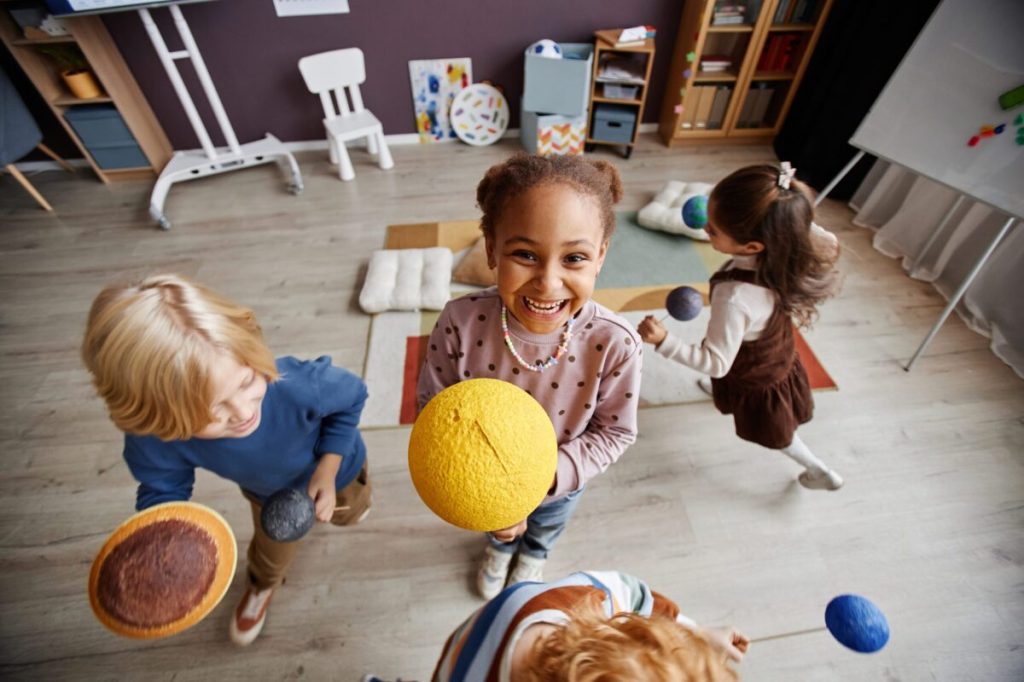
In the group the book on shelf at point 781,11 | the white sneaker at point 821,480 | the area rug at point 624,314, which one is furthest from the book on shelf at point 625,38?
the white sneaker at point 821,480

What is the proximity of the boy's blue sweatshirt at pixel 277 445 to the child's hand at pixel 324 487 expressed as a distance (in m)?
0.03

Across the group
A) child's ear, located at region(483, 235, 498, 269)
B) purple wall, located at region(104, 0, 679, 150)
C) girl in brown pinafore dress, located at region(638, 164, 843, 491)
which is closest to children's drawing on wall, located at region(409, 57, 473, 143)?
purple wall, located at region(104, 0, 679, 150)

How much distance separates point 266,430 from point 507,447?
29.4 inches

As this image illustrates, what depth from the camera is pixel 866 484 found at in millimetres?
1824

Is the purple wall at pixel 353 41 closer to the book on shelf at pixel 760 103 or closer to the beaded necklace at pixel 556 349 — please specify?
the book on shelf at pixel 760 103

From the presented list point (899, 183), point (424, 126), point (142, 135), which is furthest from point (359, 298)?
point (899, 183)

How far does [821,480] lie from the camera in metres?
1.76

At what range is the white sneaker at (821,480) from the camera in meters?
1.73

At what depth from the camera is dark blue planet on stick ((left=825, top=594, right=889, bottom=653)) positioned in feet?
3.35

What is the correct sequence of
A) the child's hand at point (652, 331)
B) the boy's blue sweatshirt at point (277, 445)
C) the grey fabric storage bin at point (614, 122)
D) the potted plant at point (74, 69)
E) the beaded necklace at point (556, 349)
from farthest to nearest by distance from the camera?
1. the grey fabric storage bin at point (614, 122)
2. the potted plant at point (74, 69)
3. the child's hand at point (652, 331)
4. the boy's blue sweatshirt at point (277, 445)
5. the beaded necklace at point (556, 349)

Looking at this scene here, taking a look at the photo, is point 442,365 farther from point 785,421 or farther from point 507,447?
point 785,421

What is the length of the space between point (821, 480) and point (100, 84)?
492 centimetres

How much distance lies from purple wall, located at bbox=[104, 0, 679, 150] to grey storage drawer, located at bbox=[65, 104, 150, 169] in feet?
1.09

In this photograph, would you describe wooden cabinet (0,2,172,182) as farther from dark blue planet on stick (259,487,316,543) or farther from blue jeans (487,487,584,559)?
blue jeans (487,487,584,559)
